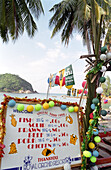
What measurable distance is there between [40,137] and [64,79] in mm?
3894

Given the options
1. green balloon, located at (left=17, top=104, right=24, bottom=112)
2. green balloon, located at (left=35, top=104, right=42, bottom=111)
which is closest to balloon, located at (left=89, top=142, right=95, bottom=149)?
green balloon, located at (left=35, top=104, right=42, bottom=111)

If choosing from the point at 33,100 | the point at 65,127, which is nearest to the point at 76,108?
the point at 65,127

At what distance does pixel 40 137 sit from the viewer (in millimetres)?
1876

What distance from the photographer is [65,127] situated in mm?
2121

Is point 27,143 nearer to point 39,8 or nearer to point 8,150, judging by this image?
point 8,150

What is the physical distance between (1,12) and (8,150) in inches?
287

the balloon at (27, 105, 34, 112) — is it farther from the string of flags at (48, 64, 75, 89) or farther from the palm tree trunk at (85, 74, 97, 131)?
the string of flags at (48, 64, 75, 89)

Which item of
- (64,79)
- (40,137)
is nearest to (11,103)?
(40,137)

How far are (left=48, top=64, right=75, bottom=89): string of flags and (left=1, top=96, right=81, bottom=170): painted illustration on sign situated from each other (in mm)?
2885

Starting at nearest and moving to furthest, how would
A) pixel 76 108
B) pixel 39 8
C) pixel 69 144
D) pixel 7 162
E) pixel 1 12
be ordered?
pixel 7 162
pixel 69 144
pixel 76 108
pixel 1 12
pixel 39 8

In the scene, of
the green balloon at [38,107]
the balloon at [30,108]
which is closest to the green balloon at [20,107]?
the balloon at [30,108]

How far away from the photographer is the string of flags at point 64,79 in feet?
16.4

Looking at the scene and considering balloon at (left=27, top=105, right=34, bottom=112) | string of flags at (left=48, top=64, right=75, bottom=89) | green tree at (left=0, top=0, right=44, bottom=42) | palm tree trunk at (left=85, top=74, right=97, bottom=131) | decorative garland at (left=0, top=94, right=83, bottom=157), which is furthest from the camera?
green tree at (left=0, top=0, right=44, bottom=42)

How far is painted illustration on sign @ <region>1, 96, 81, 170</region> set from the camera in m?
1.67
